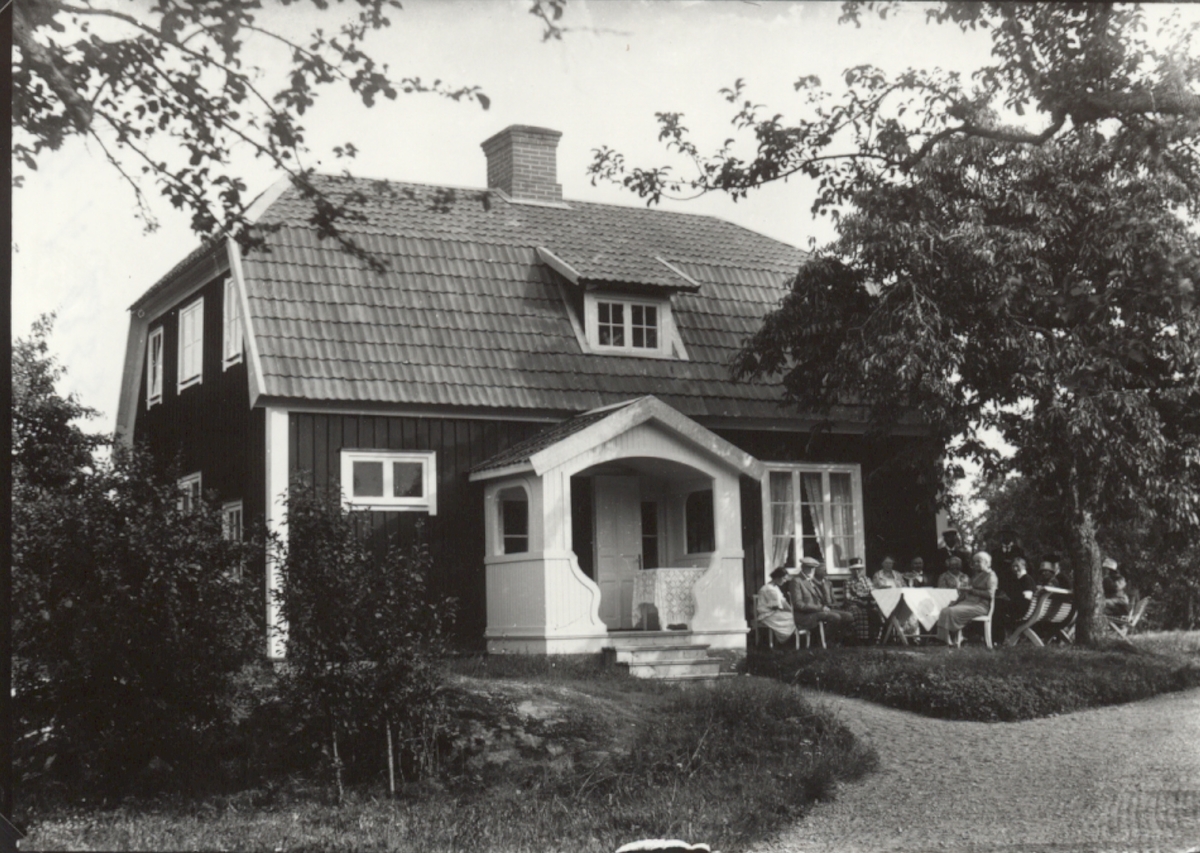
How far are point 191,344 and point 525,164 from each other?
4.35 m

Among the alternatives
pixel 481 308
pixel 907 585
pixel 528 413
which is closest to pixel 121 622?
pixel 528 413

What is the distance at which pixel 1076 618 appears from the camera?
15.2m

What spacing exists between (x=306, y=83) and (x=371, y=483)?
614cm

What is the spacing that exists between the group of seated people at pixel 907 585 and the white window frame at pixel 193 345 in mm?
6435

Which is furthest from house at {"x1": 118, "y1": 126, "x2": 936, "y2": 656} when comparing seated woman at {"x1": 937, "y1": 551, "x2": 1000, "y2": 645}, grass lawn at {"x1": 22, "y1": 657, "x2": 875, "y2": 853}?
grass lawn at {"x1": 22, "y1": 657, "x2": 875, "y2": 853}

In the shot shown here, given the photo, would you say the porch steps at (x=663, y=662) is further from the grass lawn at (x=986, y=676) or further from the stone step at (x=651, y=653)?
the grass lawn at (x=986, y=676)

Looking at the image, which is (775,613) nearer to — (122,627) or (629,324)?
(629,324)

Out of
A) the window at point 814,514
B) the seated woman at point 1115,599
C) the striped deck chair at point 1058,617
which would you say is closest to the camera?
the striped deck chair at point 1058,617

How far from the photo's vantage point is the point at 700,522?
15.3 m

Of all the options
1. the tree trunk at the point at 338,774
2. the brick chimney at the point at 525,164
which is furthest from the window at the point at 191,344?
the tree trunk at the point at 338,774

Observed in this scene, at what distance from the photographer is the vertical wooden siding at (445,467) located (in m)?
13.6

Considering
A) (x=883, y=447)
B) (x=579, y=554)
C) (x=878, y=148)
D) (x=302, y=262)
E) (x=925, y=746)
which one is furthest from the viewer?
(x=883, y=447)

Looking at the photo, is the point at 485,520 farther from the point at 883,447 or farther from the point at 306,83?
the point at 306,83

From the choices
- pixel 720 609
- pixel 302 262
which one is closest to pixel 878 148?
pixel 720 609
